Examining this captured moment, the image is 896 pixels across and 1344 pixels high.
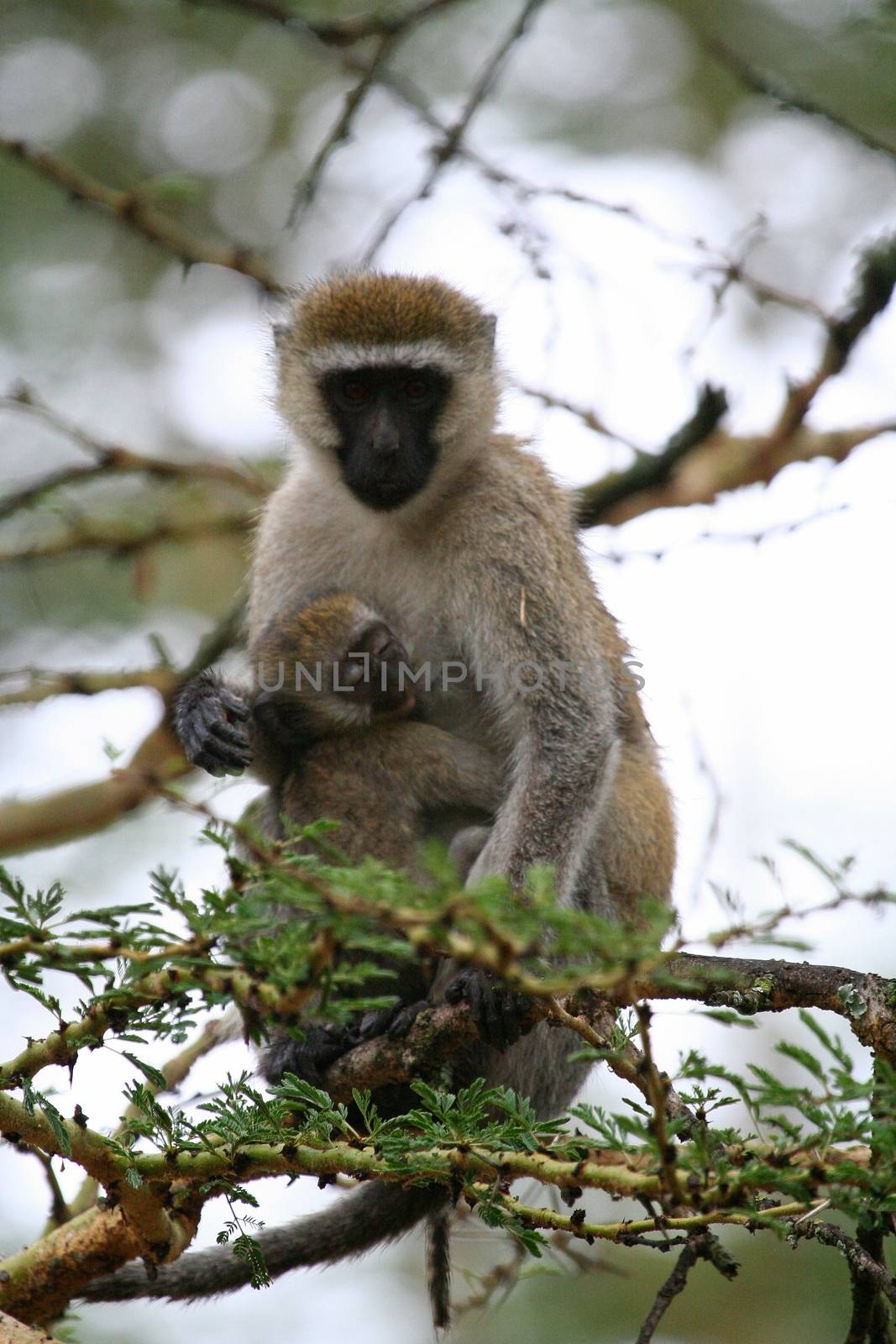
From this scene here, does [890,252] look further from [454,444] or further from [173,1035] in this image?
[173,1035]

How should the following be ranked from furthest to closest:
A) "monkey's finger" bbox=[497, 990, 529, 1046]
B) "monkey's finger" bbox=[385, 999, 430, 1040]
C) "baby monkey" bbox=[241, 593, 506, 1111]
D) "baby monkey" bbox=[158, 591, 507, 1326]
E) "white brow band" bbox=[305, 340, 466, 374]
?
1. "white brow band" bbox=[305, 340, 466, 374]
2. "baby monkey" bbox=[241, 593, 506, 1111]
3. "baby monkey" bbox=[158, 591, 507, 1326]
4. "monkey's finger" bbox=[385, 999, 430, 1040]
5. "monkey's finger" bbox=[497, 990, 529, 1046]

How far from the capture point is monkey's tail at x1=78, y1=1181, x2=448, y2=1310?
155 inches

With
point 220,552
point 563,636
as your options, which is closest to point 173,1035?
point 563,636

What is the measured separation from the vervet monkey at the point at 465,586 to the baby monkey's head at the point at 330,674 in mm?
184

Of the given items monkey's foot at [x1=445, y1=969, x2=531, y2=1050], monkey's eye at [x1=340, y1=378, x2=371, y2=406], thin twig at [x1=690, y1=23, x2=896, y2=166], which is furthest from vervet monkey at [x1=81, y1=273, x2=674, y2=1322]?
thin twig at [x1=690, y1=23, x2=896, y2=166]

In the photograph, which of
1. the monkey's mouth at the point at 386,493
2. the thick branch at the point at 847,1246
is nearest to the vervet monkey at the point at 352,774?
the monkey's mouth at the point at 386,493

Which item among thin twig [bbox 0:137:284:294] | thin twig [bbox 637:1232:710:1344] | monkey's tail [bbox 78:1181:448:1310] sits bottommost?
thin twig [bbox 637:1232:710:1344]

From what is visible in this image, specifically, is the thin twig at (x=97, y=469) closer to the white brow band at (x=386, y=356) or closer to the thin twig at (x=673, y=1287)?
the white brow band at (x=386, y=356)

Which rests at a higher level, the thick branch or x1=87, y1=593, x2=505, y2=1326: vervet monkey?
x1=87, y1=593, x2=505, y2=1326: vervet monkey

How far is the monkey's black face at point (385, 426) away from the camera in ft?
15.7

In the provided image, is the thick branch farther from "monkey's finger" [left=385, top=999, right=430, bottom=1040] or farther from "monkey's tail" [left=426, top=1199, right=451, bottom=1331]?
"monkey's tail" [left=426, top=1199, right=451, bottom=1331]

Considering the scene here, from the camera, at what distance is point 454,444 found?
198 inches

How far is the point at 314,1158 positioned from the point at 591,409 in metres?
3.44

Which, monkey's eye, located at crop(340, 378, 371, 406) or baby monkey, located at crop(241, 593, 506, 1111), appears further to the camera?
monkey's eye, located at crop(340, 378, 371, 406)
